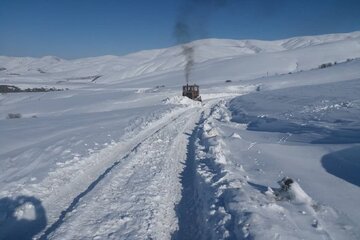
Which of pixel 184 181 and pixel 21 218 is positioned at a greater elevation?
pixel 21 218

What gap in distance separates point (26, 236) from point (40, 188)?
228 centimetres

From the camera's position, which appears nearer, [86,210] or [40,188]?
[86,210]

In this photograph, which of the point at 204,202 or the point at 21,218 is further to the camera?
the point at 204,202

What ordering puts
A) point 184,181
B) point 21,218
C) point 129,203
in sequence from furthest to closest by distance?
point 184,181
point 129,203
point 21,218

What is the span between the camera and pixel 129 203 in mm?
7098

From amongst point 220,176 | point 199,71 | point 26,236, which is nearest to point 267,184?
point 220,176

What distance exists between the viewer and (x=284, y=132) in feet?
45.8

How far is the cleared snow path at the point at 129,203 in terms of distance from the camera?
591 cm

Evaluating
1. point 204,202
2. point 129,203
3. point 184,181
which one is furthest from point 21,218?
point 184,181

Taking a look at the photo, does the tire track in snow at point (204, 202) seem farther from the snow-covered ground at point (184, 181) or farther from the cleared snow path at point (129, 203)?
the cleared snow path at point (129, 203)

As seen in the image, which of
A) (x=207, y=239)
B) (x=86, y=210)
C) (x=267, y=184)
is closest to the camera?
(x=207, y=239)

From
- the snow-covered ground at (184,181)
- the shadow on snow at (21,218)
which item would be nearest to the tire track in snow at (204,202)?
the snow-covered ground at (184,181)

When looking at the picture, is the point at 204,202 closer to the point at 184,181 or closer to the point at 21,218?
the point at 184,181

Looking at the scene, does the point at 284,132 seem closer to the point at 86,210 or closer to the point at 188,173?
the point at 188,173
